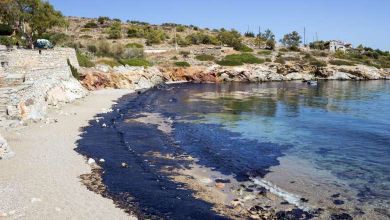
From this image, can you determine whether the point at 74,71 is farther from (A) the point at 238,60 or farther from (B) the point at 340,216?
(A) the point at 238,60

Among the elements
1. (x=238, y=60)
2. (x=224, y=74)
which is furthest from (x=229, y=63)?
(x=224, y=74)

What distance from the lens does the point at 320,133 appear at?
33.0 metres

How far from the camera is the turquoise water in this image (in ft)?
70.1

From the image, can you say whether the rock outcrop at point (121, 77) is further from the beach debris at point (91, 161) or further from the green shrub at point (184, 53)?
the beach debris at point (91, 161)

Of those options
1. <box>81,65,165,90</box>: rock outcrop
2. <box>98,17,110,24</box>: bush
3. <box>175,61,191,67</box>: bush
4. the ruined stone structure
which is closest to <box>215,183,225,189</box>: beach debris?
the ruined stone structure

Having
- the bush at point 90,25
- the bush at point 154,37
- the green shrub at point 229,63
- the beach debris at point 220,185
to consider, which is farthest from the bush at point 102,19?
the beach debris at point 220,185

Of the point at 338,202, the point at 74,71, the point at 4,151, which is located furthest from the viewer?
the point at 74,71

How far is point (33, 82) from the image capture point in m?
35.2

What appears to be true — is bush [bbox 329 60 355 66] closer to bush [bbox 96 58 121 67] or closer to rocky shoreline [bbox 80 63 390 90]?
rocky shoreline [bbox 80 63 390 90]

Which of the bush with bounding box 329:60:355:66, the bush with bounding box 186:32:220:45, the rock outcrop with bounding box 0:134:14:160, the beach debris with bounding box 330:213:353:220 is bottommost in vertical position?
the beach debris with bounding box 330:213:353:220

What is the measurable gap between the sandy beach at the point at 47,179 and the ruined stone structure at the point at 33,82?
1.87 m

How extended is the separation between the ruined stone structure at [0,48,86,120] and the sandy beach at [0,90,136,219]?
1.87 m

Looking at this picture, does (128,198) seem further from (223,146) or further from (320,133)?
(320,133)

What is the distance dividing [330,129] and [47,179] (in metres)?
24.4
